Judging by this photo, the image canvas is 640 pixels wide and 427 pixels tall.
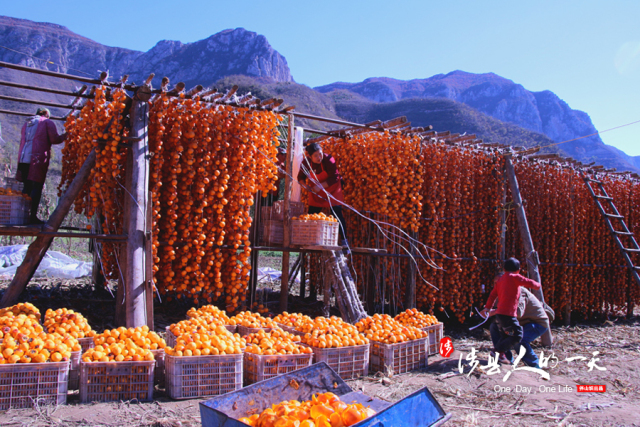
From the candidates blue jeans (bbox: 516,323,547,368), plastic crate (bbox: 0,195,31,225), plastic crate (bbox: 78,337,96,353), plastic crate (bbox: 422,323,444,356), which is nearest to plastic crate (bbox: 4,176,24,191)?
plastic crate (bbox: 0,195,31,225)

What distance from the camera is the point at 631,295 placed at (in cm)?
1066

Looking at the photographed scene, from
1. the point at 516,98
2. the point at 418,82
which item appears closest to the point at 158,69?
the point at 418,82

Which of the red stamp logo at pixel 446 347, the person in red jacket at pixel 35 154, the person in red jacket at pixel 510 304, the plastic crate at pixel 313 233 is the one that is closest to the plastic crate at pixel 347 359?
the red stamp logo at pixel 446 347

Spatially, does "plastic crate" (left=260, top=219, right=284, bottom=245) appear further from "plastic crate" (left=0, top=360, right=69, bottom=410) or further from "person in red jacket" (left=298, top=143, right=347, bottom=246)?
"plastic crate" (left=0, top=360, right=69, bottom=410)

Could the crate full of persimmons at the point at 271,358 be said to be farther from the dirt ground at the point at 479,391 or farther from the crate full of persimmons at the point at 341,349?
the dirt ground at the point at 479,391

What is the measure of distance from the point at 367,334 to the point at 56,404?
125 inches

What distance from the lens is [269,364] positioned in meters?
4.16

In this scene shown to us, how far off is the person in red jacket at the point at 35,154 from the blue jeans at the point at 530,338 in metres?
6.91

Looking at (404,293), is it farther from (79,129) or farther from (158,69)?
(158,69)

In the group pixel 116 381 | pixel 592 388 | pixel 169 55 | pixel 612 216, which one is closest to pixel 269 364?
pixel 116 381

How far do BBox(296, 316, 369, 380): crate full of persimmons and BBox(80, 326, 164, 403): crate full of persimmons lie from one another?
158 cm

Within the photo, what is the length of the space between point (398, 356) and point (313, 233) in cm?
228

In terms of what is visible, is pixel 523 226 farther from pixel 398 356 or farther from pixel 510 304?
pixel 398 356

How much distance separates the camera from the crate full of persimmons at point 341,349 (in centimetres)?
449
